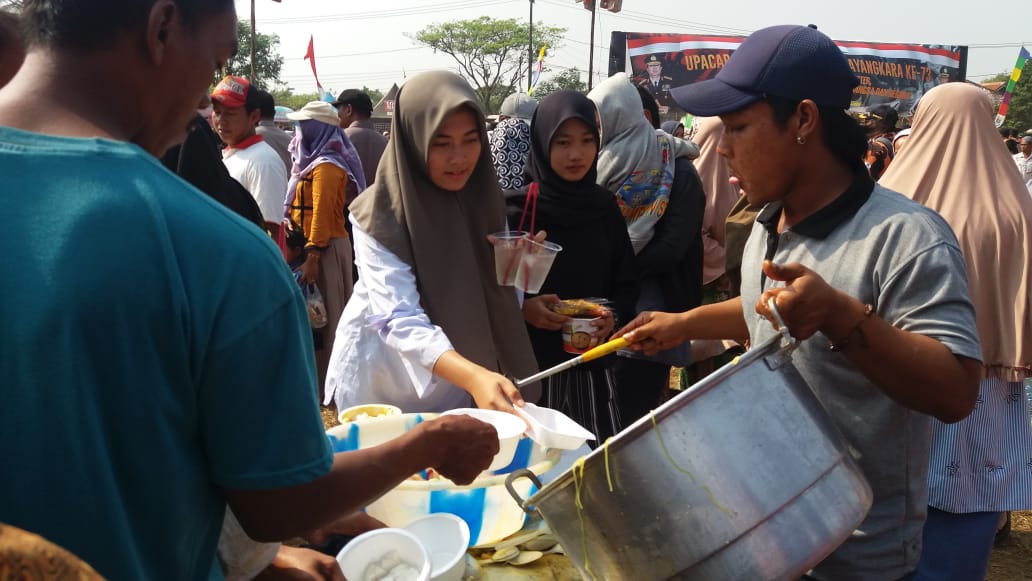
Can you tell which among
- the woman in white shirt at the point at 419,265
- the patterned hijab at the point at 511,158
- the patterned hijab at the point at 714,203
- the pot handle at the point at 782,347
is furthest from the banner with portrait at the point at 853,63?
the pot handle at the point at 782,347

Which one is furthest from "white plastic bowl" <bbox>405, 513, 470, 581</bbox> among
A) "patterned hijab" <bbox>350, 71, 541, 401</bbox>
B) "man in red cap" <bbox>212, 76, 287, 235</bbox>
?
"man in red cap" <bbox>212, 76, 287, 235</bbox>

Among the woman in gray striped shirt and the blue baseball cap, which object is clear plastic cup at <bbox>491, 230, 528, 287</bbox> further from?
the woman in gray striped shirt

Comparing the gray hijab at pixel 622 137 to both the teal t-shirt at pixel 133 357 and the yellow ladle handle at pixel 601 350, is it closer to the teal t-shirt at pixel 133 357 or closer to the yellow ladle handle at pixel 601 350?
the yellow ladle handle at pixel 601 350

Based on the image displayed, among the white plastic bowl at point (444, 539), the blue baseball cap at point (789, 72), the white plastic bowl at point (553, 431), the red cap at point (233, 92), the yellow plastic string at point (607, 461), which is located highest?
the blue baseball cap at point (789, 72)

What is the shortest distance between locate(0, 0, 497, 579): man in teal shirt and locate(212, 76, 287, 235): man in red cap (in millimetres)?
3634

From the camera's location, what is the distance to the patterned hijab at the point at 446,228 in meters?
2.20

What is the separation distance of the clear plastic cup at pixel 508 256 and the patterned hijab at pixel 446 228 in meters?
0.07

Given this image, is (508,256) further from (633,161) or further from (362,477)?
(633,161)

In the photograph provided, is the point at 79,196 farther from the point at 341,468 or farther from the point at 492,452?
the point at 492,452

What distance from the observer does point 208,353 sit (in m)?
0.77

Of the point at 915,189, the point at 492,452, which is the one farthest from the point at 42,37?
the point at 915,189

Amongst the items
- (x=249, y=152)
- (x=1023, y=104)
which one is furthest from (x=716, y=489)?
(x=1023, y=104)

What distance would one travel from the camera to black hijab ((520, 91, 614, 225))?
2912 mm

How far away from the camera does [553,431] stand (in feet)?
5.15
